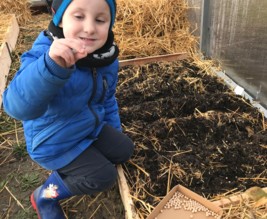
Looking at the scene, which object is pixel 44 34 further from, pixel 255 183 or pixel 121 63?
pixel 121 63

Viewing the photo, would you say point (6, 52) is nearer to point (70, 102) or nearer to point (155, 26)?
point (155, 26)

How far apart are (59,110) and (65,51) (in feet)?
1.67

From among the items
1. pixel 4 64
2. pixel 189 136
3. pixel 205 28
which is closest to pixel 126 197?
pixel 189 136

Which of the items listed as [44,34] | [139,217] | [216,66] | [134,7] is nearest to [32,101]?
[44,34]

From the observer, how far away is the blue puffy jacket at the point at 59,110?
1.50m

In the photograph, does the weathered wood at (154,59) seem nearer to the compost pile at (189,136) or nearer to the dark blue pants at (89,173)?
the compost pile at (189,136)

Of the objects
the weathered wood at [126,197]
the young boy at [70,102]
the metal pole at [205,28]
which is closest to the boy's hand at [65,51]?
the young boy at [70,102]

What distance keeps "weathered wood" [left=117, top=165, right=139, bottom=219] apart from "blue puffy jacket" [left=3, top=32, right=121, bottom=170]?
0.33 metres

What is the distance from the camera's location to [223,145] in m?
2.43

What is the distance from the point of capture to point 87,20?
1.59 metres

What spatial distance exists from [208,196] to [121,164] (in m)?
0.64

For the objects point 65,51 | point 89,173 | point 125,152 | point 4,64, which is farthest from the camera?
point 4,64

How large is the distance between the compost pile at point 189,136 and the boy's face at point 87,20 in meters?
1.04

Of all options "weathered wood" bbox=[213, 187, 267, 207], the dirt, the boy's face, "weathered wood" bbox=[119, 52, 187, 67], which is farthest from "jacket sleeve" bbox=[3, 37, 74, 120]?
"weathered wood" bbox=[119, 52, 187, 67]
